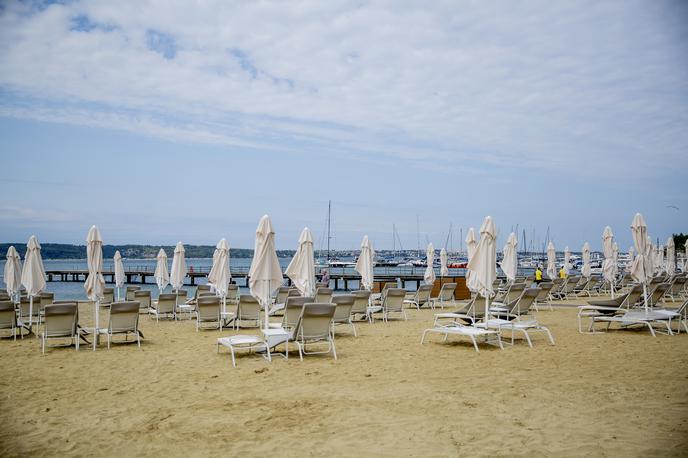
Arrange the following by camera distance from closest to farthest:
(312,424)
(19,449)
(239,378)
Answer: (19,449) < (312,424) < (239,378)

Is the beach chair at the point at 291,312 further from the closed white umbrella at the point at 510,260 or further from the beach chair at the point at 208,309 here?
the closed white umbrella at the point at 510,260

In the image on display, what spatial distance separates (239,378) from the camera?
7.18m

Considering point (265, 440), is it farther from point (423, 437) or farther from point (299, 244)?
point (299, 244)

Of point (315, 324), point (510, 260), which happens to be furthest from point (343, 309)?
point (510, 260)

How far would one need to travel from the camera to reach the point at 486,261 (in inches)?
381

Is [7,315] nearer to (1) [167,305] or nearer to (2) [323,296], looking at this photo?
(1) [167,305]

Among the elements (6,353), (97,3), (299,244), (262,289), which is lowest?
(6,353)

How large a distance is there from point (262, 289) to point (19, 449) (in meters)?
5.04

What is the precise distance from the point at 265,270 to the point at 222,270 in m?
4.86

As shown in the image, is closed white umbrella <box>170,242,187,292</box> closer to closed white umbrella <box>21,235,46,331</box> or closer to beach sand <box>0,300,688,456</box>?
closed white umbrella <box>21,235,46,331</box>

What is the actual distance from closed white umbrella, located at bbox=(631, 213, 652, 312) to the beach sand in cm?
230

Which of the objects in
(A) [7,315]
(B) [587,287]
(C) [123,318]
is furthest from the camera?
(B) [587,287]

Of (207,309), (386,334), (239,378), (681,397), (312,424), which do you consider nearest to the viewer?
(312,424)

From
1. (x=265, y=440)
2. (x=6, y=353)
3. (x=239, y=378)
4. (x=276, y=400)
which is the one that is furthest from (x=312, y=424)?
(x=6, y=353)
